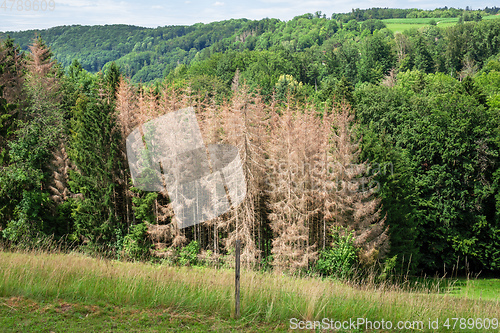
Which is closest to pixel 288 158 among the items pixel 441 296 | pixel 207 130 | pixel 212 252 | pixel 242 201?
pixel 242 201

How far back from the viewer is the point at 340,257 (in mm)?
23391

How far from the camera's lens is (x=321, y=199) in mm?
25703

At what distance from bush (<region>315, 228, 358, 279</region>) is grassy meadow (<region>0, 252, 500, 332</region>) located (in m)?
14.5

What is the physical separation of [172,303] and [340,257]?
1727 cm

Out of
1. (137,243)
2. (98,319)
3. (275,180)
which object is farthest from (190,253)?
(98,319)

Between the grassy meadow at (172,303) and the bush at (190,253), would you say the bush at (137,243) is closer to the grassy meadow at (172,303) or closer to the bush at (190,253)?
the bush at (190,253)

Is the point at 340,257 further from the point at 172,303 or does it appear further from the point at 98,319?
the point at 98,319

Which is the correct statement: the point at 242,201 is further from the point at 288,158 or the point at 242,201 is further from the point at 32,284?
the point at 32,284

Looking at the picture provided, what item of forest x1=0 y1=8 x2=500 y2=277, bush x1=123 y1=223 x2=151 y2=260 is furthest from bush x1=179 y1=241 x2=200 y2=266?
bush x1=123 y1=223 x2=151 y2=260

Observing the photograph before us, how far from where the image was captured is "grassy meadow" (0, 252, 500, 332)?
266 inches

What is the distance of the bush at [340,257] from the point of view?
2317 cm

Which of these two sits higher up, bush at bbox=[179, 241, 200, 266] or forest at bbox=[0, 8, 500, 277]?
forest at bbox=[0, 8, 500, 277]

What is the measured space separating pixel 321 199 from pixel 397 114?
18.2 m

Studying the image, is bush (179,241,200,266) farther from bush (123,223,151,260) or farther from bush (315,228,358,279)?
bush (315,228,358,279)
